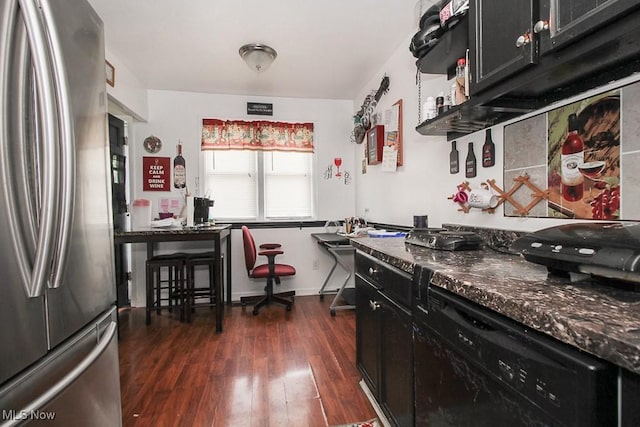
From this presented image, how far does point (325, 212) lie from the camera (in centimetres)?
416

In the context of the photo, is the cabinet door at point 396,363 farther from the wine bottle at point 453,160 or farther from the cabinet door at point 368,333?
the wine bottle at point 453,160

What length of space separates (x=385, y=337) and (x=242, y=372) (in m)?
1.21

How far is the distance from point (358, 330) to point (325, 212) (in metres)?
2.38

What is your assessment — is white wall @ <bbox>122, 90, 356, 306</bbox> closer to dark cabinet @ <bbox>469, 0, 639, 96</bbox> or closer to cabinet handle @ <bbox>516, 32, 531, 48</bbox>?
dark cabinet @ <bbox>469, 0, 639, 96</bbox>

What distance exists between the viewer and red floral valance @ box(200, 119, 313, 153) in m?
3.80

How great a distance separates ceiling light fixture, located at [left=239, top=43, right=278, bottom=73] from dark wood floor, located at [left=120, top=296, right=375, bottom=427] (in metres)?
2.51

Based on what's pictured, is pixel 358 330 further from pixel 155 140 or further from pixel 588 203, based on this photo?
pixel 155 140

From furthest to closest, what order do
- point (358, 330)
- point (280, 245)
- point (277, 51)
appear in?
1. point (280, 245)
2. point (277, 51)
3. point (358, 330)

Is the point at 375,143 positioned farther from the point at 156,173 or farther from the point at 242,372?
the point at 156,173

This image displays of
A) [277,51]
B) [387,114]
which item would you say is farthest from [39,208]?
[387,114]

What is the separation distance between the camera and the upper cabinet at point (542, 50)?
2.75ft

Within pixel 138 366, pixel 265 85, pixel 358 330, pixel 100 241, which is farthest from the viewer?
pixel 265 85

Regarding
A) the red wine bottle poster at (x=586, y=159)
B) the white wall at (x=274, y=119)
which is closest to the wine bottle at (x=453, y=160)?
the red wine bottle poster at (x=586, y=159)

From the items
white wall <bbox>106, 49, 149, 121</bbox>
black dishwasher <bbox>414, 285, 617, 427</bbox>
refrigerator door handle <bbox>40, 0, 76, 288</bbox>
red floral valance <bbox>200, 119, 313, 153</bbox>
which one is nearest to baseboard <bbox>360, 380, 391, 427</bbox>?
black dishwasher <bbox>414, 285, 617, 427</bbox>
